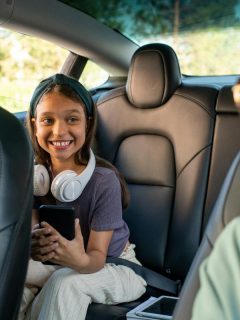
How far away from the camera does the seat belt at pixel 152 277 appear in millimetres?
2234

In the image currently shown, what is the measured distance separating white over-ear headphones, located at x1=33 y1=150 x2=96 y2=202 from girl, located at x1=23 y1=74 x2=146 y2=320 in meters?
0.07

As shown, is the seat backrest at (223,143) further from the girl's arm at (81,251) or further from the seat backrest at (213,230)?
the seat backrest at (213,230)

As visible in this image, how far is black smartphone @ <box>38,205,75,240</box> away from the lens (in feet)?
6.02

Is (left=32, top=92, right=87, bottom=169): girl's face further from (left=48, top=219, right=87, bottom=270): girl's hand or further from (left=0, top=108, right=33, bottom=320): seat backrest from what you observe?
(left=0, top=108, right=33, bottom=320): seat backrest

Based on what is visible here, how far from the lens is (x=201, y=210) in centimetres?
257

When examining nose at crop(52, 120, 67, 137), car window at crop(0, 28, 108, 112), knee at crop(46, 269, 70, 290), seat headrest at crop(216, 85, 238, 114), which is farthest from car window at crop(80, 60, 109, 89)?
knee at crop(46, 269, 70, 290)

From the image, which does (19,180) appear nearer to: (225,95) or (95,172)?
(95,172)

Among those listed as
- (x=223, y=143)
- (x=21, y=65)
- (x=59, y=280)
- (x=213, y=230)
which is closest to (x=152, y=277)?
(x=59, y=280)

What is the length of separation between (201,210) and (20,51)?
1065 mm

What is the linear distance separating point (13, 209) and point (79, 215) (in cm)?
85

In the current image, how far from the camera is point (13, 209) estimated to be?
1.36 meters

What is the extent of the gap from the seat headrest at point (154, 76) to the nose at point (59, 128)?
643 millimetres

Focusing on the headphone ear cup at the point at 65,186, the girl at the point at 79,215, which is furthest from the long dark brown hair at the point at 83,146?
the headphone ear cup at the point at 65,186

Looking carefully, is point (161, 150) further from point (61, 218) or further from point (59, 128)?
point (61, 218)
